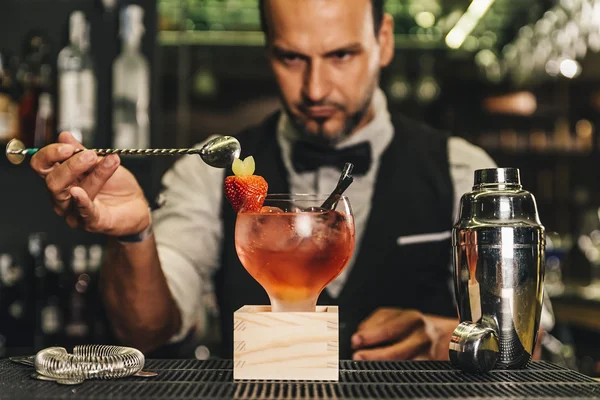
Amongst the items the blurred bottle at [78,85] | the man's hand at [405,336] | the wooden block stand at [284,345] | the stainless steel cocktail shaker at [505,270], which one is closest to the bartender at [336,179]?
the man's hand at [405,336]

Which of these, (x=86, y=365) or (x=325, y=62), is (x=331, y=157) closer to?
(x=325, y=62)

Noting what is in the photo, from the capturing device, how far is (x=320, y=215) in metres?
1.10

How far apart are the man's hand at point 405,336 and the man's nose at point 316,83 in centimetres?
66

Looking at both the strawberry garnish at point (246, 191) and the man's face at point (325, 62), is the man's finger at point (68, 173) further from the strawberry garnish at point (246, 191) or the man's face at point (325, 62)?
the man's face at point (325, 62)

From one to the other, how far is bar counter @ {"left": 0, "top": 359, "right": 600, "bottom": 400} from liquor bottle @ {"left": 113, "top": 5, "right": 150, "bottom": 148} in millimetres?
1329

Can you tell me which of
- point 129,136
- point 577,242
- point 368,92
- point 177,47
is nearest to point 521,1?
point 577,242

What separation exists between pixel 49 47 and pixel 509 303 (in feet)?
6.05

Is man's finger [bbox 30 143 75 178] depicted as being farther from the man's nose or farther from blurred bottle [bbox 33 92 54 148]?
blurred bottle [bbox 33 92 54 148]

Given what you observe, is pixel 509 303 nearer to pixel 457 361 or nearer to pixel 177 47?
pixel 457 361

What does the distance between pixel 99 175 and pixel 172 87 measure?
2242 mm

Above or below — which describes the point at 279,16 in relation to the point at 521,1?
below

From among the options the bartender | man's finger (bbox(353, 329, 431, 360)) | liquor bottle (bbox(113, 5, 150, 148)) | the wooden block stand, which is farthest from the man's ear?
the wooden block stand

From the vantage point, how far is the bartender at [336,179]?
2.16 metres

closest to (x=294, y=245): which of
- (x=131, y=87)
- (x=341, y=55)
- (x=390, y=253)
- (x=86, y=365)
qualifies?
(x=86, y=365)
